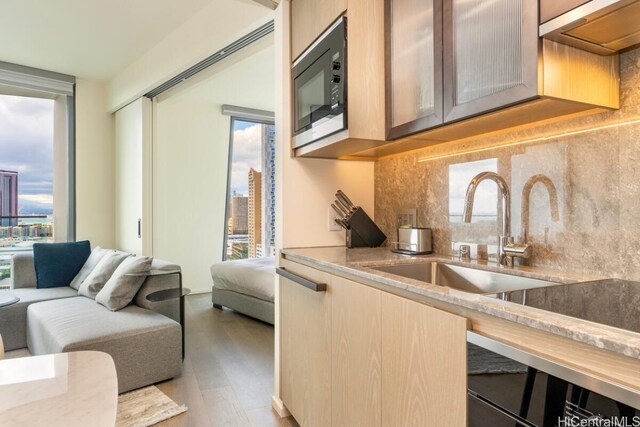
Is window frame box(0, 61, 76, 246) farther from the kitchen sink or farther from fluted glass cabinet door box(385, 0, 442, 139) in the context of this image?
the kitchen sink

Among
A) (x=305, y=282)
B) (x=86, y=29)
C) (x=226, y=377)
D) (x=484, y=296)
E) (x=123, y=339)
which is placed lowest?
(x=226, y=377)

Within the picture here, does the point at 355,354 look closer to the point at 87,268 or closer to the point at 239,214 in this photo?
the point at 87,268

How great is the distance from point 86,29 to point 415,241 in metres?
3.65

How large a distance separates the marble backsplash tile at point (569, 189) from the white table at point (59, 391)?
1.36m

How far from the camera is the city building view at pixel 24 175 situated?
449cm

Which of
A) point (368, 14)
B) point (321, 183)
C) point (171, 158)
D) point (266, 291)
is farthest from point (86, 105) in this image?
point (368, 14)

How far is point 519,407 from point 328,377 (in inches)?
36.1

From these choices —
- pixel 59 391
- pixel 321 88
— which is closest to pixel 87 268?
pixel 321 88

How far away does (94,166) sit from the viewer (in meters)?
4.93

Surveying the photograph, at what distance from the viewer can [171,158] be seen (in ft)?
16.7

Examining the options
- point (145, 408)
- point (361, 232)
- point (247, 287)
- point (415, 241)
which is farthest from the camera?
point (247, 287)

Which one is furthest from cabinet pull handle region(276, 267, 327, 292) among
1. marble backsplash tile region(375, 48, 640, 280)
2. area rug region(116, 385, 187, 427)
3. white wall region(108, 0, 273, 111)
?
white wall region(108, 0, 273, 111)

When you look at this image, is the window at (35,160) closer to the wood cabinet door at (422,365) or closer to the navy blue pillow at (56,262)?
the navy blue pillow at (56,262)

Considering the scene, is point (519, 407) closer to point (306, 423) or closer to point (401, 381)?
point (401, 381)
